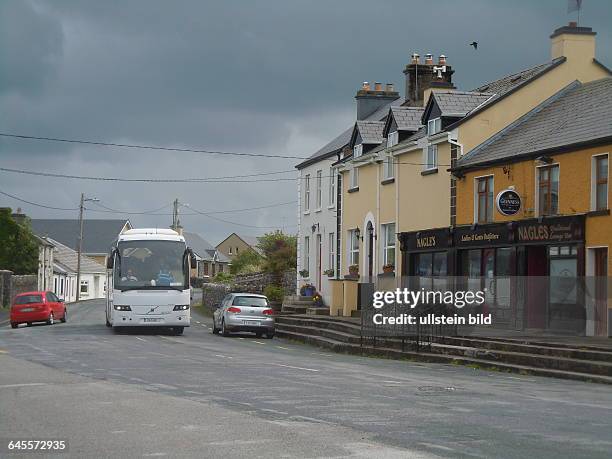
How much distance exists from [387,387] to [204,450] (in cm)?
723

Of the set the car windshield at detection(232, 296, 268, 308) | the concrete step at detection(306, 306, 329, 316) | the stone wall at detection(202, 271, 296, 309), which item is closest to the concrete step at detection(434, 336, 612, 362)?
the car windshield at detection(232, 296, 268, 308)

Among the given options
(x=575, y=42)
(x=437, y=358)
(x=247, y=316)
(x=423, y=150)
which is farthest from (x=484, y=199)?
(x=247, y=316)

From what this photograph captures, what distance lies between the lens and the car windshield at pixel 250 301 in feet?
117

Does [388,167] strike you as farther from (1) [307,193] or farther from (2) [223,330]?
(1) [307,193]

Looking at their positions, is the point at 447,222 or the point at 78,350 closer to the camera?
the point at 78,350

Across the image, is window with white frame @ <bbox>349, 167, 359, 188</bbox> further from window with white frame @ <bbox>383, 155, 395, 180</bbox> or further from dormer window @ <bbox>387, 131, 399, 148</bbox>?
dormer window @ <bbox>387, 131, 399, 148</bbox>

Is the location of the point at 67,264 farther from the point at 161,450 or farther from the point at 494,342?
the point at 161,450

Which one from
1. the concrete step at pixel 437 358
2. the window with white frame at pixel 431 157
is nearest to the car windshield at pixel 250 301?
the concrete step at pixel 437 358

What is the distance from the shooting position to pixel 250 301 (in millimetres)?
35812

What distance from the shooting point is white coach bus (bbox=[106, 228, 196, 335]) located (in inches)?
1304

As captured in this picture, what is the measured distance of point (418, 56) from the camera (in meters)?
42.1

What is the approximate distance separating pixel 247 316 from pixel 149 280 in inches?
166

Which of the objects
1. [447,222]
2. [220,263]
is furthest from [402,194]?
[220,263]

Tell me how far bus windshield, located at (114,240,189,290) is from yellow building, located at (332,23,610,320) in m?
6.51
